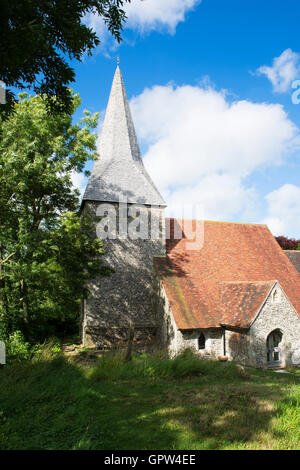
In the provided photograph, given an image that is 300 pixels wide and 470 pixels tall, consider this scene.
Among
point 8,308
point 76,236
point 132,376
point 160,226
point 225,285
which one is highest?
point 160,226

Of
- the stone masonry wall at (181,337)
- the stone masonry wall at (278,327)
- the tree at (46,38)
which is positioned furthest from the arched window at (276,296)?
the tree at (46,38)

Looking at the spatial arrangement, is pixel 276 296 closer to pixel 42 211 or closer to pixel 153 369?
pixel 153 369

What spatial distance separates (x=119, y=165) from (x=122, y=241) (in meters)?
4.97

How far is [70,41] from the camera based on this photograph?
565cm

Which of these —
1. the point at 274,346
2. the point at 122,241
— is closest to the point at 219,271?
the point at 274,346

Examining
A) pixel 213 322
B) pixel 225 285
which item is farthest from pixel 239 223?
pixel 213 322

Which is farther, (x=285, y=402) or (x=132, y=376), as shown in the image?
(x=132, y=376)

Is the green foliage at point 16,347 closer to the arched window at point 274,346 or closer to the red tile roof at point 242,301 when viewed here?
the red tile roof at point 242,301

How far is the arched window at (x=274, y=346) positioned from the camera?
15.2m

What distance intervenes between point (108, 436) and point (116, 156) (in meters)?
16.8
